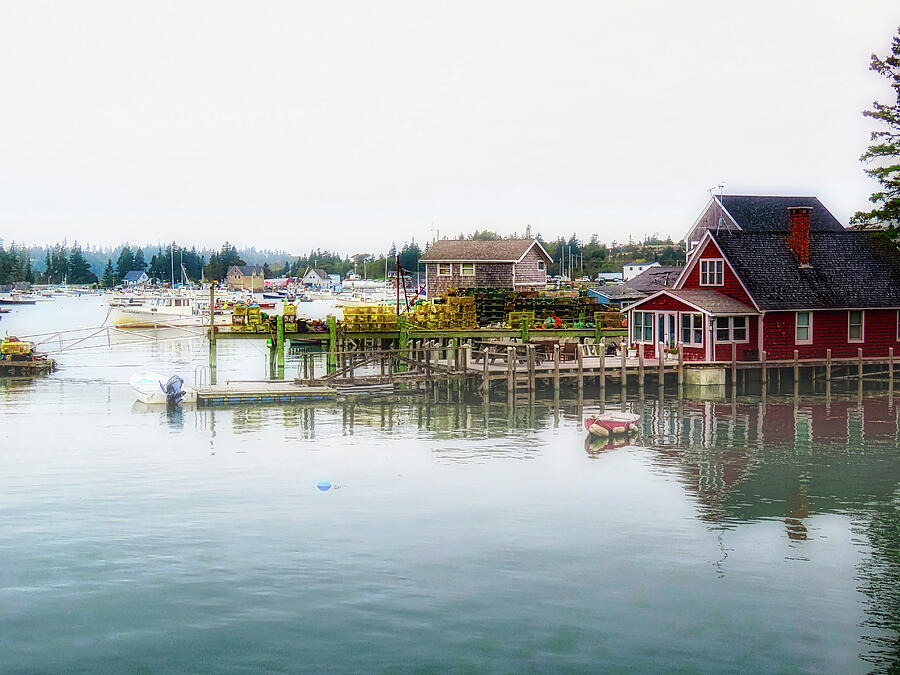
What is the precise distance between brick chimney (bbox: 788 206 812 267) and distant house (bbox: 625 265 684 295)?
26.6m

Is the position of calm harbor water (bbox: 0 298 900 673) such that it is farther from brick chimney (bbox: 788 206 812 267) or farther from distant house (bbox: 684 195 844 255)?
distant house (bbox: 684 195 844 255)

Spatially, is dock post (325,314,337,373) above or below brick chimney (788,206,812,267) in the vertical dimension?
below

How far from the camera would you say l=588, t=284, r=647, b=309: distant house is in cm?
9744

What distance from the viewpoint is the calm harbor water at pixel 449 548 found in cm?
1834

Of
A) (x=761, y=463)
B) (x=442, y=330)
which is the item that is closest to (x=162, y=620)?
(x=761, y=463)

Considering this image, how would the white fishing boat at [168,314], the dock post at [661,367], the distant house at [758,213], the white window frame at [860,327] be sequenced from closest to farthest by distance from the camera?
the dock post at [661,367]
the white window frame at [860,327]
the distant house at [758,213]
the white fishing boat at [168,314]

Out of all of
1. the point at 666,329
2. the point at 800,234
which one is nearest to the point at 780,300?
the point at 800,234

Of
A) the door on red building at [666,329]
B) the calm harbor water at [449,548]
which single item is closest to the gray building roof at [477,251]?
the door on red building at [666,329]

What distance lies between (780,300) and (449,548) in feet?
118

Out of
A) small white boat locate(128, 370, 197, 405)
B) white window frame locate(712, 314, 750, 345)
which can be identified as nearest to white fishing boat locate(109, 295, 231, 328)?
small white boat locate(128, 370, 197, 405)

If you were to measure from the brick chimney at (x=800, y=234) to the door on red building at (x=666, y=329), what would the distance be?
7.87 metres

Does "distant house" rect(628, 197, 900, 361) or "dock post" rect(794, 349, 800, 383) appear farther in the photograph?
"distant house" rect(628, 197, 900, 361)

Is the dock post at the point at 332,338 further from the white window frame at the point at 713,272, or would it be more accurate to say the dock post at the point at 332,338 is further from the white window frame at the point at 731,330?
the white window frame at the point at 713,272

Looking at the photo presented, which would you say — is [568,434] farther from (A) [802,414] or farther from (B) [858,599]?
(B) [858,599]
